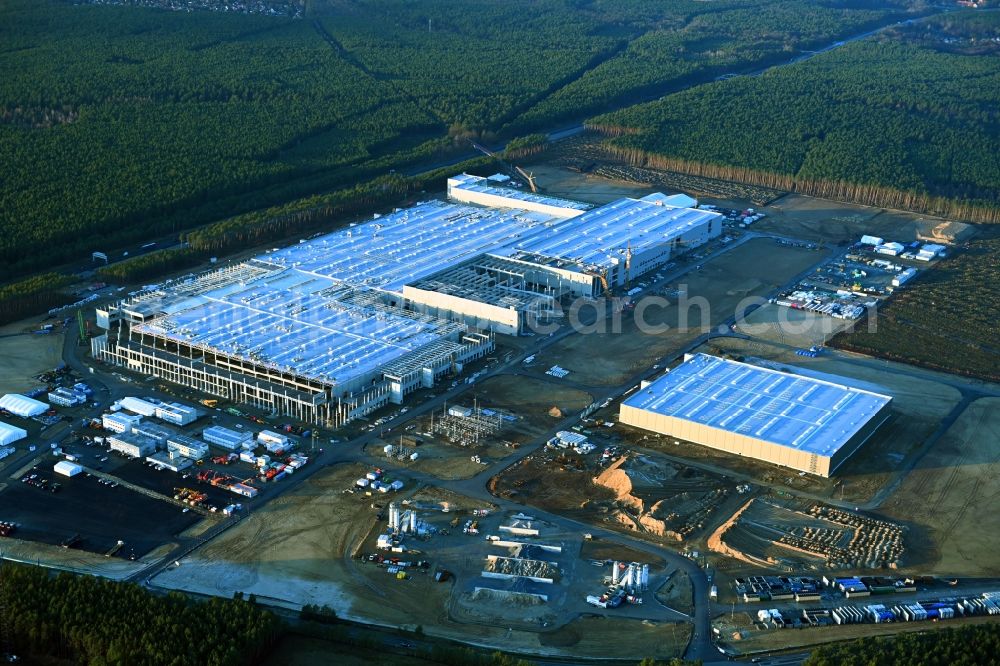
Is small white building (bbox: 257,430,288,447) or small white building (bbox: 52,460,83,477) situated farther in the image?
small white building (bbox: 257,430,288,447)

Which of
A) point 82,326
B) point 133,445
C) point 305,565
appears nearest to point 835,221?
point 82,326

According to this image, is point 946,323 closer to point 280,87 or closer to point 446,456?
point 446,456

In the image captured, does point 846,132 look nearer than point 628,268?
No

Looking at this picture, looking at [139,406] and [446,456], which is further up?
[139,406]

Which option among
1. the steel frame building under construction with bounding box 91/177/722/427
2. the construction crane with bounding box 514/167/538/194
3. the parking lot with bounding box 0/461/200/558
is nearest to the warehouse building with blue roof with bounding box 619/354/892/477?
the steel frame building under construction with bounding box 91/177/722/427

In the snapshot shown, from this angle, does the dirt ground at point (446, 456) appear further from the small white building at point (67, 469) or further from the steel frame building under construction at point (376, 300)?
the small white building at point (67, 469)

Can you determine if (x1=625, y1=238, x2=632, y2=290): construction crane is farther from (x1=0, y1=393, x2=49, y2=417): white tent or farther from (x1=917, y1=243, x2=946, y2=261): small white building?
(x1=0, y1=393, x2=49, y2=417): white tent

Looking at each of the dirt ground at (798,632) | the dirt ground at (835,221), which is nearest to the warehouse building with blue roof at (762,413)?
the dirt ground at (798,632)
